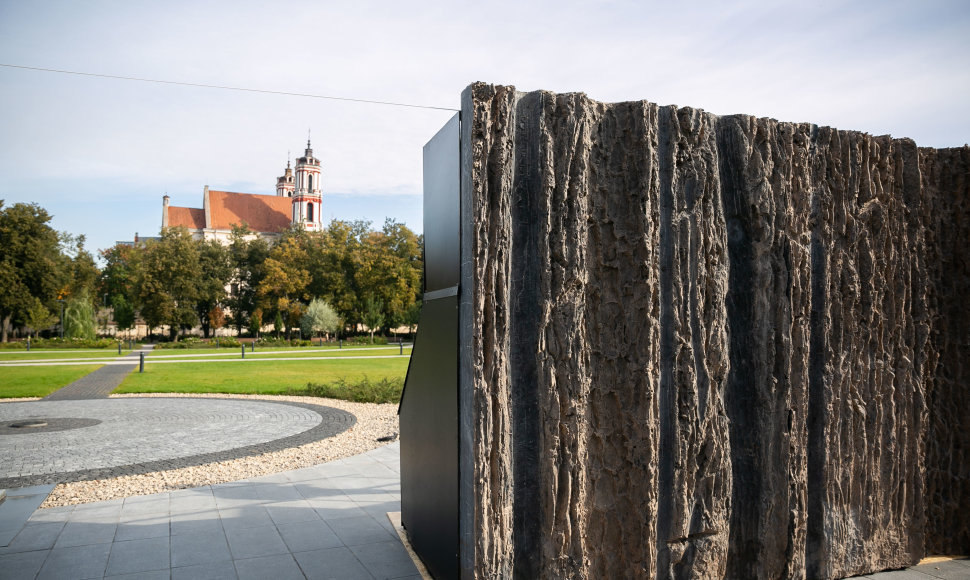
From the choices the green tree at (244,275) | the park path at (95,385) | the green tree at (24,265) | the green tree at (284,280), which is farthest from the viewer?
the green tree at (244,275)

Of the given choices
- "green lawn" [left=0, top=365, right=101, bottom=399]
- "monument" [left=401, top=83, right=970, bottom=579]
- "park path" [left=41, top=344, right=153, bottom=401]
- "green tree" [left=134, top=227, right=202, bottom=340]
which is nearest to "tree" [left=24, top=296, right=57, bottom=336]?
"green lawn" [left=0, top=365, right=101, bottom=399]

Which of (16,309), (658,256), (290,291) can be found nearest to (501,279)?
Answer: (658,256)

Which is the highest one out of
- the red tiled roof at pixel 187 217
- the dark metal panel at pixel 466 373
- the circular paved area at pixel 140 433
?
the red tiled roof at pixel 187 217

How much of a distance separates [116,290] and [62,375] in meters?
35.4

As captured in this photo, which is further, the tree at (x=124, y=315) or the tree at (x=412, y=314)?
the tree at (x=124, y=315)

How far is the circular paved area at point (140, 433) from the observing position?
773 cm

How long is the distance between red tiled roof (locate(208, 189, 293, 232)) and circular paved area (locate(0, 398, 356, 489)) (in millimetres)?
58582

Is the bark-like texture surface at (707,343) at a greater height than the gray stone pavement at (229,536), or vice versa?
the bark-like texture surface at (707,343)

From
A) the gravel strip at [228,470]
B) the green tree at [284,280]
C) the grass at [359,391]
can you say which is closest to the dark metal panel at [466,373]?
the gravel strip at [228,470]

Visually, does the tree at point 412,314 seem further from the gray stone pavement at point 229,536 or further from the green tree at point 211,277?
the gray stone pavement at point 229,536

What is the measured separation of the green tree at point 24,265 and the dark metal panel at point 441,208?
28.0 metres

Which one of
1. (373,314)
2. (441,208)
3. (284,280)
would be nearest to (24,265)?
(284,280)

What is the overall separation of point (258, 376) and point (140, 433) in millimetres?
8385

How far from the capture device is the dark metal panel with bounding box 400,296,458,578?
3430 mm
